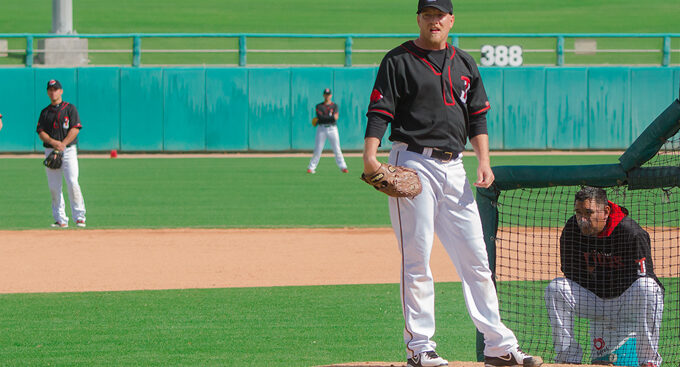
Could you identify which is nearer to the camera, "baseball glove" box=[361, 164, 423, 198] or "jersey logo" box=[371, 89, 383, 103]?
"baseball glove" box=[361, 164, 423, 198]

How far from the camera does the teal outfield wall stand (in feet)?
89.1

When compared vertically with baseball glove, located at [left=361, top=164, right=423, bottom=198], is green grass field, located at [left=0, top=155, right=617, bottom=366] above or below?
below

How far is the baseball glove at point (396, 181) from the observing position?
4.55 meters

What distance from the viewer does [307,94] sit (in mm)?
28062

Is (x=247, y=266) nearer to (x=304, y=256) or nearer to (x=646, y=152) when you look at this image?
(x=304, y=256)

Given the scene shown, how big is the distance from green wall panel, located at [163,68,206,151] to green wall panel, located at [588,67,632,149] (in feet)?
39.8

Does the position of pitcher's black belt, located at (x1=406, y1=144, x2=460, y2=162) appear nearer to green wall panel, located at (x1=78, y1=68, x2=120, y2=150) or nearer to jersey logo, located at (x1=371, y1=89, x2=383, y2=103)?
jersey logo, located at (x1=371, y1=89, x2=383, y2=103)

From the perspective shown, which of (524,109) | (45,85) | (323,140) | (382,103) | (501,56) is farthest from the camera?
(501,56)

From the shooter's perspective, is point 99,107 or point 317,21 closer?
point 99,107

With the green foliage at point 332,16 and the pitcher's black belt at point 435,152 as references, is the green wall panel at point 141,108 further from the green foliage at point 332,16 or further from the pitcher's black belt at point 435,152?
the pitcher's black belt at point 435,152

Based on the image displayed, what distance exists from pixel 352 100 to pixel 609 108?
320 inches

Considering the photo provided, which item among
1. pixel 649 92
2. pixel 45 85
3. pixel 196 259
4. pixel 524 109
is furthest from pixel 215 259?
pixel 649 92

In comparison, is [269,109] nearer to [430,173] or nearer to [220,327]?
[220,327]

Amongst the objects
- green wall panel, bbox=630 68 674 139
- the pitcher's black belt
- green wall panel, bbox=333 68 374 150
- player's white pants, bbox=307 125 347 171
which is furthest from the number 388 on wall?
the pitcher's black belt
